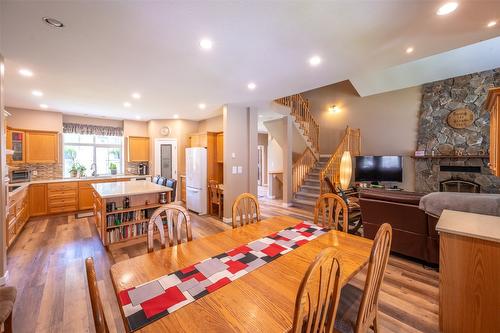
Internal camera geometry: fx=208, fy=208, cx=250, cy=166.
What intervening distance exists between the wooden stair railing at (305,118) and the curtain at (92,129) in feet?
18.0

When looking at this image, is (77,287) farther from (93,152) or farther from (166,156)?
(93,152)

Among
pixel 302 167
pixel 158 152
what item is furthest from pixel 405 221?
pixel 158 152

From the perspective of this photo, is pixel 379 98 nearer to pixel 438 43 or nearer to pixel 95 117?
pixel 438 43

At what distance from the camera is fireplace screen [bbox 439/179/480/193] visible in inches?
196

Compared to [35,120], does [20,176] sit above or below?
below

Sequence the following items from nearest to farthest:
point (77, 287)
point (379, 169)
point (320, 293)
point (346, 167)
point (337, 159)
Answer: point (320, 293), point (77, 287), point (346, 167), point (337, 159), point (379, 169)

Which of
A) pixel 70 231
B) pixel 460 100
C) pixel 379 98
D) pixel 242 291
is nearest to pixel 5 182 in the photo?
pixel 70 231

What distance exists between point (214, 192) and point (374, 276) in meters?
4.40

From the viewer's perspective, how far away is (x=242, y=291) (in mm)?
1087

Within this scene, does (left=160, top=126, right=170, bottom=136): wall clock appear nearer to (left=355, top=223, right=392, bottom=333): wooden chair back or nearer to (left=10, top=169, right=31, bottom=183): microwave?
(left=10, top=169, right=31, bottom=183): microwave

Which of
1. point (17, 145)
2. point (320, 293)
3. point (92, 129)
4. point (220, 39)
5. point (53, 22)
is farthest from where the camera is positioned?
point (92, 129)

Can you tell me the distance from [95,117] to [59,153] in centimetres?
136

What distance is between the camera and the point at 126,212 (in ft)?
11.6

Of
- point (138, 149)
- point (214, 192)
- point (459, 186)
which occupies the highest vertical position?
point (138, 149)
